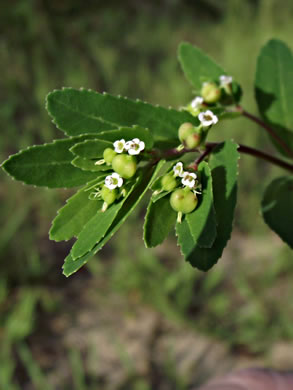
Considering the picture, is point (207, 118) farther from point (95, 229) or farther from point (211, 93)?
point (95, 229)

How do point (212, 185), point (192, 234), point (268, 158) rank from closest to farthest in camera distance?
point (192, 234)
point (212, 185)
point (268, 158)

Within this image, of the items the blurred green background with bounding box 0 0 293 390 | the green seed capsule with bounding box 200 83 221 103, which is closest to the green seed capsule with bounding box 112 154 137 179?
the green seed capsule with bounding box 200 83 221 103

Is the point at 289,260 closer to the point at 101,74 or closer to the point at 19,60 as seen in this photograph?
the point at 101,74

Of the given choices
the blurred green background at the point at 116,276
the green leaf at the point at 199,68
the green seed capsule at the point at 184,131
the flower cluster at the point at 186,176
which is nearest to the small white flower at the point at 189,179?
the flower cluster at the point at 186,176

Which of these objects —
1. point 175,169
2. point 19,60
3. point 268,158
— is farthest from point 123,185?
point 19,60

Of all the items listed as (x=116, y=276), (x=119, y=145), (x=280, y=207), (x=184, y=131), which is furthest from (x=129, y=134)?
(x=116, y=276)

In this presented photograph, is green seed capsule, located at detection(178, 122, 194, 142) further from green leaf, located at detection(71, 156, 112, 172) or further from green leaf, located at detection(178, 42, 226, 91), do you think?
green leaf, located at detection(178, 42, 226, 91)

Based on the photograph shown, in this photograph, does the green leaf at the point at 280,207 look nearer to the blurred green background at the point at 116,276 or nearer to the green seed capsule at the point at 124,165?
the green seed capsule at the point at 124,165
